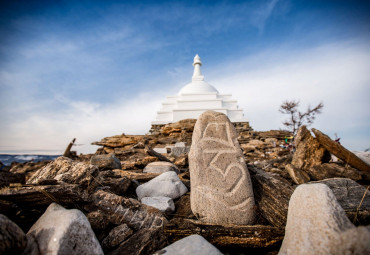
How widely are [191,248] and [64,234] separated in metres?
1.15

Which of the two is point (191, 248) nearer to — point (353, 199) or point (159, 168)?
point (353, 199)

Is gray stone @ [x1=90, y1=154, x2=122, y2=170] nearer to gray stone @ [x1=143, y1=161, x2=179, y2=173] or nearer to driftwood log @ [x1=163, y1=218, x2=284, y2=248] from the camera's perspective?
gray stone @ [x1=143, y1=161, x2=179, y2=173]

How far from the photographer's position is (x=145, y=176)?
3975 mm

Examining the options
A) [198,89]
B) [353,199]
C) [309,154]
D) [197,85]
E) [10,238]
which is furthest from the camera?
[197,85]

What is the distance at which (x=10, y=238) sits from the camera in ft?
4.64

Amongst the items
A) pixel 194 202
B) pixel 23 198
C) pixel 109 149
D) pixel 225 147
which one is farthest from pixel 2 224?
pixel 109 149

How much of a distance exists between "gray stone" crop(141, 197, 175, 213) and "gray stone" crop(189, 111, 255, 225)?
0.39 m

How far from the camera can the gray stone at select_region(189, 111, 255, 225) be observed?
2.53 metres

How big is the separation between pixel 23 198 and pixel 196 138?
2314 millimetres

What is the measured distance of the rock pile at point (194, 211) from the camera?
1.62m

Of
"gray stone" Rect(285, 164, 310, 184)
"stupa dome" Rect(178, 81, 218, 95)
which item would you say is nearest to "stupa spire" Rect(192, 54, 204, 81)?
"stupa dome" Rect(178, 81, 218, 95)

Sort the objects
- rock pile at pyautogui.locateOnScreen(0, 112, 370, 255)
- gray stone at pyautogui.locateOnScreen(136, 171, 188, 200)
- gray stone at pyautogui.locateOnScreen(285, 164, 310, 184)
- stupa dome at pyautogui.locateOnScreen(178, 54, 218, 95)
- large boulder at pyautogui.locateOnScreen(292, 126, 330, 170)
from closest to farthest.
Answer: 1. rock pile at pyautogui.locateOnScreen(0, 112, 370, 255)
2. gray stone at pyautogui.locateOnScreen(136, 171, 188, 200)
3. gray stone at pyautogui.locateOnScreen(285, 164, 310, 184)
4. large boulder at pyautogui.locateOnScreen(292, 126, 330, 170)
5. stupa dome at pyautogui.locateOnScreen(178, 54, 218, 95)

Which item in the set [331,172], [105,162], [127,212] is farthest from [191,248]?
[331,172]

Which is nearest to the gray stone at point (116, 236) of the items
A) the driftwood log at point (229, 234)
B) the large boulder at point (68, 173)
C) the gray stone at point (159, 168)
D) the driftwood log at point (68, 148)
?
the driftwood log at point (229, 234)
